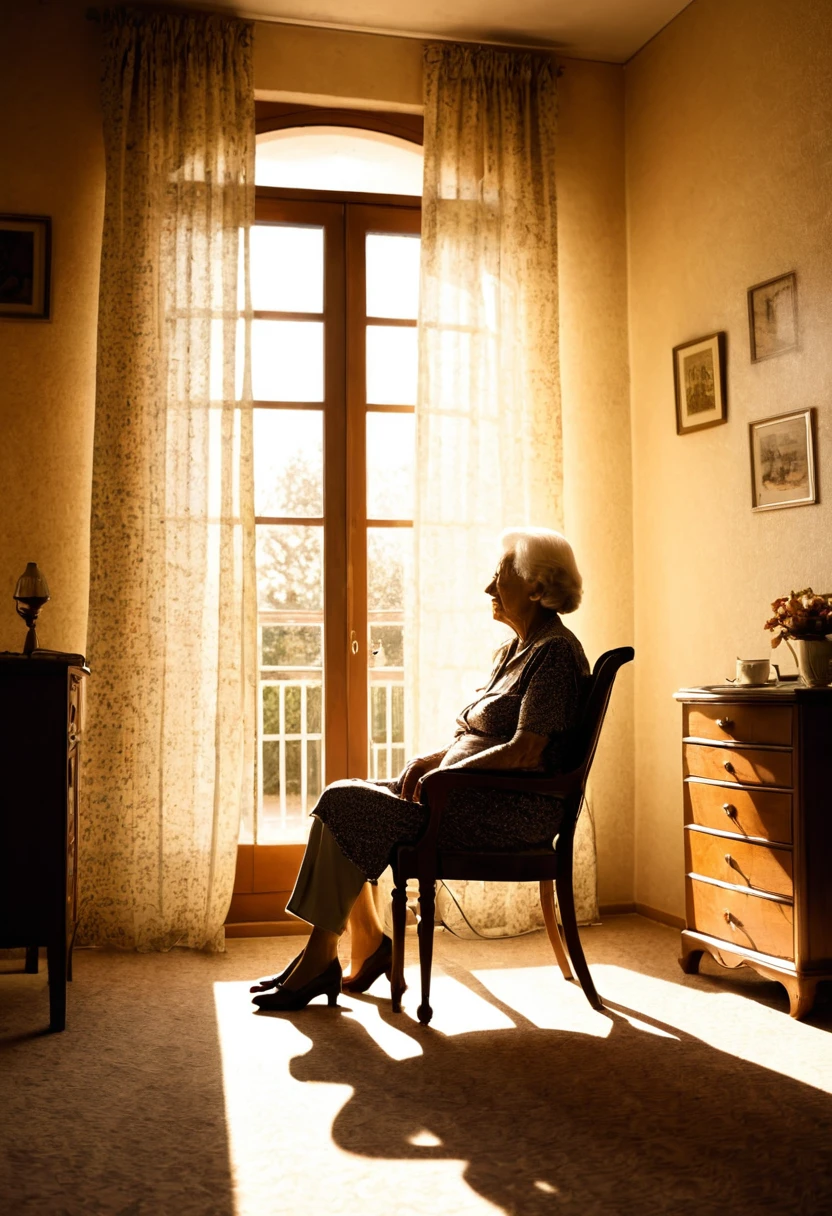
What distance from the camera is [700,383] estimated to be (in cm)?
396

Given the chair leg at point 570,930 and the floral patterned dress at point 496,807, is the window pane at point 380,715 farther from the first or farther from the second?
the chair leg at point 570,930

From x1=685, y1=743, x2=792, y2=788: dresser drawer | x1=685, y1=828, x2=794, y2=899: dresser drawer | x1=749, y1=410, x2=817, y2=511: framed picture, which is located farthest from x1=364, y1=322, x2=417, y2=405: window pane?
x1=685, y1=828, x2=794, y2=899: dresser drawer

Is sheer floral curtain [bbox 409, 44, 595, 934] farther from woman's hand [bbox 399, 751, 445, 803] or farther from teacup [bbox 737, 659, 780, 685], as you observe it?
teacup [bbox 737, 659, 780, 685]

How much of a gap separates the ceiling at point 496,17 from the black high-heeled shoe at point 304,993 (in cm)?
331

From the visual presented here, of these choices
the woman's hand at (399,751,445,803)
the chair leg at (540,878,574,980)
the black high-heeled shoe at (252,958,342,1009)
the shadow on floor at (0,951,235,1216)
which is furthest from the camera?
the chair leg at (540,878,574,980)

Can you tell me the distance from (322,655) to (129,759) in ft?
2.74

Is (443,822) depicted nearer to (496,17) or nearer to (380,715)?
(380,715)

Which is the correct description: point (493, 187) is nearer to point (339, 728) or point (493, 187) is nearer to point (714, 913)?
point (339, 728)

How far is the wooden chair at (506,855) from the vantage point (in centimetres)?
295

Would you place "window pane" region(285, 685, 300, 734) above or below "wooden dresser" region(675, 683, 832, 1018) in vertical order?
above

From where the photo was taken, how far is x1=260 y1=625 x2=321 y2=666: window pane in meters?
4.26

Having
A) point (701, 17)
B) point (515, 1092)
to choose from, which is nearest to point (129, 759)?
point (515, 1092)

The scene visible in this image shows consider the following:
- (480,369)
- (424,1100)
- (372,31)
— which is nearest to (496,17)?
(372,31)

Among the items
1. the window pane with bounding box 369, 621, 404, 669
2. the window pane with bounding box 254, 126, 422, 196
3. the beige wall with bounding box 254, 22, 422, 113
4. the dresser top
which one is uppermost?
the beige wall with bounding box 254, 22, 422, 113
